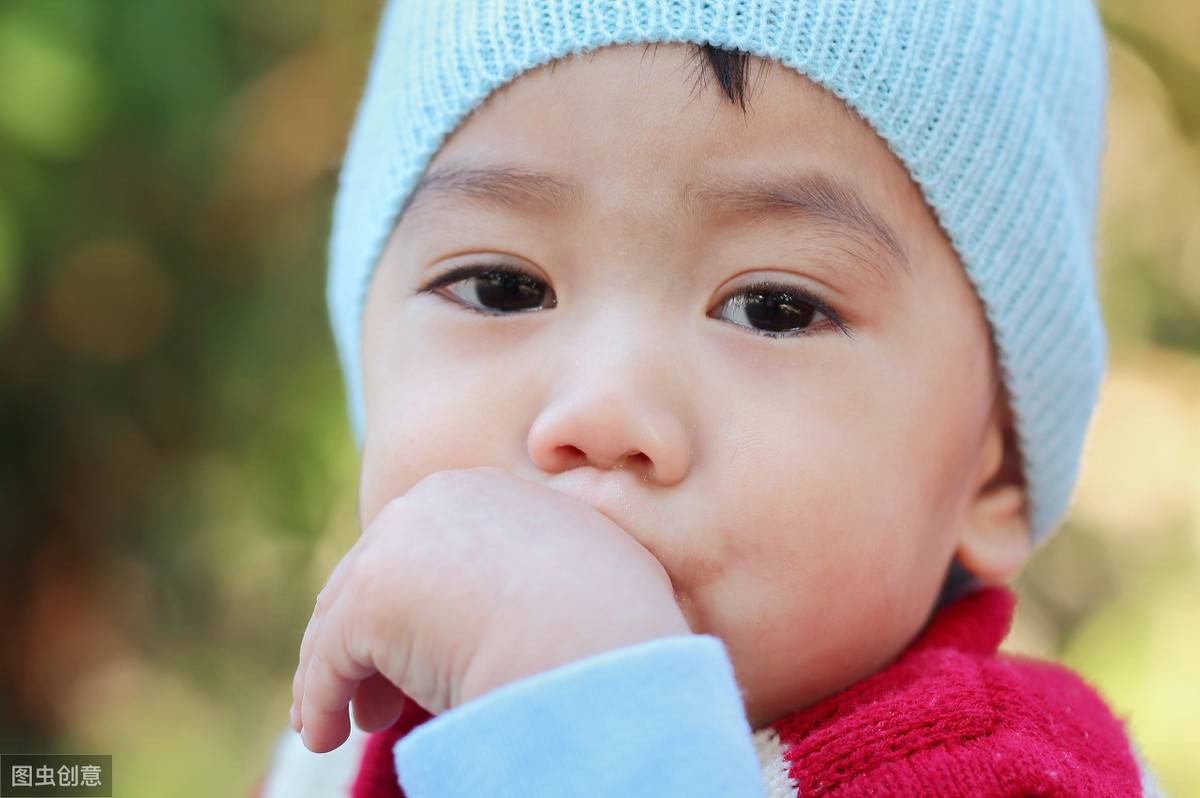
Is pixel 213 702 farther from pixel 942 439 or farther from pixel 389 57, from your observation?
pixel 942 439

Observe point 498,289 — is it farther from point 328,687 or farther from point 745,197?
point 328,687

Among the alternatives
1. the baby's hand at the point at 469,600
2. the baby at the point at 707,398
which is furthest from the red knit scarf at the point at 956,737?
the baby's hand at the point at 469,600

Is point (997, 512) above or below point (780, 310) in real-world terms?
below

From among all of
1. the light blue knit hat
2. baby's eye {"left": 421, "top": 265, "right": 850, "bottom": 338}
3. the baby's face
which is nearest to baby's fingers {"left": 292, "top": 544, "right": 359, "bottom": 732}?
the baby's face

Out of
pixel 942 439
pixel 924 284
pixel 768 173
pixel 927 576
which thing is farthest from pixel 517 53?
pixel 927 576

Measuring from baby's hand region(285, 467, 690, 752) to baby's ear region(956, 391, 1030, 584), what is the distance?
0.59 metres

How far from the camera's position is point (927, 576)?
53.2 inches

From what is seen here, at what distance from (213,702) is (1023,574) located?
6.76 ft

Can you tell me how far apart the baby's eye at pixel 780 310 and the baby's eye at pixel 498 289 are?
19 centimetres

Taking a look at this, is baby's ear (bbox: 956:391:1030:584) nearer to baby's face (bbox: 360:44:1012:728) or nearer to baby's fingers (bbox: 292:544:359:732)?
baby's face (bbox: 360:44:1012:728)

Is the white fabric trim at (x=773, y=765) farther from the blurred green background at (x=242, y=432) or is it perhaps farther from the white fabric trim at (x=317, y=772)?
the blurred green background at (x=242, y=432)

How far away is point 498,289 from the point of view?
1315 mm

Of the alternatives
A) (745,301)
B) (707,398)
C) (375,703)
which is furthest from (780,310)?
(375,703)

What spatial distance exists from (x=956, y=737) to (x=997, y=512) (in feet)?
1.83
